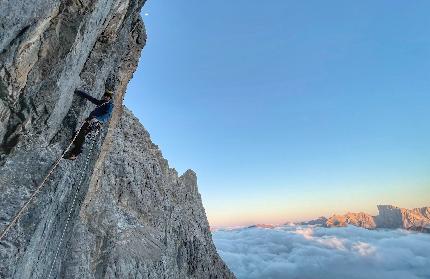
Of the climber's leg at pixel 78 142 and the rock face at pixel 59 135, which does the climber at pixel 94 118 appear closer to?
the climber's leg at pixel 78 142

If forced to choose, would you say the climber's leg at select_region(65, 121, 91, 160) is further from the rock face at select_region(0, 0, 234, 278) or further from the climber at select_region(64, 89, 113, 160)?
the rock face at select_region(0, 0, 234, 278)

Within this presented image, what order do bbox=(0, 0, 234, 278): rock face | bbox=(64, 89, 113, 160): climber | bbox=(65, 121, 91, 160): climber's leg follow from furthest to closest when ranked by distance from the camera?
bbox=(65, 121, 91, 160): climber's leg, bbox=(64, 89, 113, 160): climber, bbox=(0, 0, 234, 278): rock face

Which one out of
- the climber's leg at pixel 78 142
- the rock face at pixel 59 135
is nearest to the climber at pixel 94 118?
Result: the climber's leg at pixel 78 142

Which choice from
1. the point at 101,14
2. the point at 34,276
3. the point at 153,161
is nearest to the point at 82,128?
the point at 101,14

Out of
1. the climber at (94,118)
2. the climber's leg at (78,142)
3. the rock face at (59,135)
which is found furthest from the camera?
the climber's leg at (78,142)

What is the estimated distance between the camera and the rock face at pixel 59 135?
10570mm

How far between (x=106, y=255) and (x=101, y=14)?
1900 centimetres

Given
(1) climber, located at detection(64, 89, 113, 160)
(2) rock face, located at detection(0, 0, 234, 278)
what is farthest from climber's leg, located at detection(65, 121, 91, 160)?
(2) rock face, located at detection(0, 0, 234, 278)

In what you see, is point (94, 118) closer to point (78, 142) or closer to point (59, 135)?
point (78, 142)

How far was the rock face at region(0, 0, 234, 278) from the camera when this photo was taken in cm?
1057

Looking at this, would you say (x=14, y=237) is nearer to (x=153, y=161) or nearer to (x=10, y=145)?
(x=10, y=145)

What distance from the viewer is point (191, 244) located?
43719mm

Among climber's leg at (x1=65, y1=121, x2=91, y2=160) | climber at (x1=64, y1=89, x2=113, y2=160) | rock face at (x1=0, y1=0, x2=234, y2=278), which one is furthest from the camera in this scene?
climber's leg at (x1=65, y1=121, x2=91, y2=160)

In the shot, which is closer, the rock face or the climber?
the rock face
